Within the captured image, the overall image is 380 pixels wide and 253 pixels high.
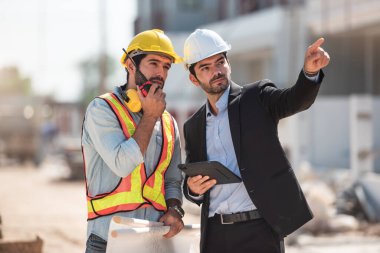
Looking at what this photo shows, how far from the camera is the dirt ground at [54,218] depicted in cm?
1037

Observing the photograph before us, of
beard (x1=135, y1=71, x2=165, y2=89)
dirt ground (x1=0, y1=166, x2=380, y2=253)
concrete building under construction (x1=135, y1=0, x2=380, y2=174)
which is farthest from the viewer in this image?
concrete building under construction (x1=135, y1=0, x2=380, y2=174)

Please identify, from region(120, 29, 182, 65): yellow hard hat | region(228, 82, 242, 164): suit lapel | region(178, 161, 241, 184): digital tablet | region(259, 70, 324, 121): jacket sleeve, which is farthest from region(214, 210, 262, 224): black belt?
region(120, 29, 182, 65): yellow hard hat

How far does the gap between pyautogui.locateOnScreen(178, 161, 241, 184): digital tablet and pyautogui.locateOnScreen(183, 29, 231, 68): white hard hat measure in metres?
0.62

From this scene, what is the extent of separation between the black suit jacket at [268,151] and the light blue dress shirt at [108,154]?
1.35 feet

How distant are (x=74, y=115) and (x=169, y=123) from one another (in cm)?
7115

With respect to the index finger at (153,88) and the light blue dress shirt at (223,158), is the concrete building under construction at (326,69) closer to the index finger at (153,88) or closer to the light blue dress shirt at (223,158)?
the light blue dress shirt at (223,158)

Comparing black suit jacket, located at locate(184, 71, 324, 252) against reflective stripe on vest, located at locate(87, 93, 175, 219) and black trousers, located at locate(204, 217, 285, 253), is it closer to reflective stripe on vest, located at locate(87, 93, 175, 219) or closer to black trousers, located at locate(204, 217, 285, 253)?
black trousers, located at locate(204, 217, 285, 253)

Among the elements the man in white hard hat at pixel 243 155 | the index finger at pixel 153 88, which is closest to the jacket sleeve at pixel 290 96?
the man in white hard hat at pixel 243 155

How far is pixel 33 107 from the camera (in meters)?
34.9

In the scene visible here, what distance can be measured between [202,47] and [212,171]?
2.36 feet

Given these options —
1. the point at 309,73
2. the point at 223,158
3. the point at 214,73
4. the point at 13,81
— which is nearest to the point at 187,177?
the point at 223,158

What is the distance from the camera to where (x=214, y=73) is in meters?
4.63

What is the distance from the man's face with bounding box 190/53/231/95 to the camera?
4629 millimetres

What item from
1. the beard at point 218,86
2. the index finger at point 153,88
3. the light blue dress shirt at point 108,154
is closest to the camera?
the light blue dress shirt at point 108,154
